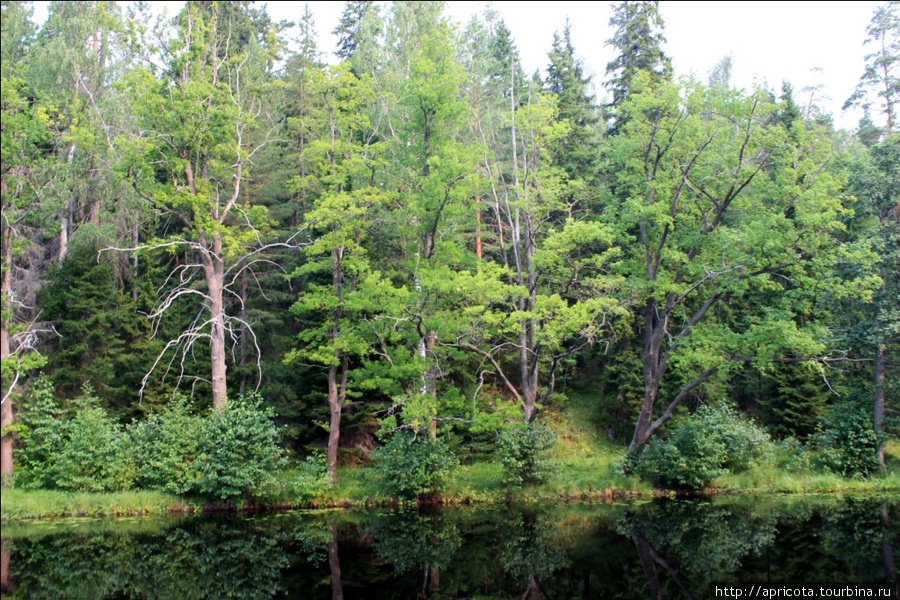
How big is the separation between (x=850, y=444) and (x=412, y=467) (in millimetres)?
13947

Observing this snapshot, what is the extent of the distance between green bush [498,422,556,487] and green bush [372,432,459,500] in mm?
1606

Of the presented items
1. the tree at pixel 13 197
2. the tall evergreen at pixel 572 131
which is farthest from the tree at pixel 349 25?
the tree at pixel 13 197

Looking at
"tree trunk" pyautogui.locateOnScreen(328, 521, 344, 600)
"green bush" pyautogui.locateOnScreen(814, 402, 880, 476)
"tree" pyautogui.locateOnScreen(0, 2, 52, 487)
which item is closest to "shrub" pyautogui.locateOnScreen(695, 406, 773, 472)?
"green bush" pyautogui.locateOnScreen(814, 402, 880, 476)

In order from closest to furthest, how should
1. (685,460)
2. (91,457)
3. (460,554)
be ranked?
(460,554)
(91,457)
(685,460)

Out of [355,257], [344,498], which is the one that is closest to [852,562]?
[344,498]

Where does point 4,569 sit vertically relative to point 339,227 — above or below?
below

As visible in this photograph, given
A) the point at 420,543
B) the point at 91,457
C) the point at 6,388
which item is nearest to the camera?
the point at 420,543

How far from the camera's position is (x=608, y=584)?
11547 mm

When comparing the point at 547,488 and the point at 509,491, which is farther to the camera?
the point at 547,488

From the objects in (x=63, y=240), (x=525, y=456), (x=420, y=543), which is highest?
(x=63, y=240)

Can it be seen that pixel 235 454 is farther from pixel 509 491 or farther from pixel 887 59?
pixel 887 59

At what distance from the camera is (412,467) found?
65.6ft

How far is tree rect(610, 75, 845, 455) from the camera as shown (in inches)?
835

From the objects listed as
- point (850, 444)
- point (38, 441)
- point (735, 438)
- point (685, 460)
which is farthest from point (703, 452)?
point (38, 441)
